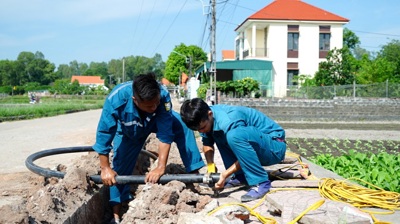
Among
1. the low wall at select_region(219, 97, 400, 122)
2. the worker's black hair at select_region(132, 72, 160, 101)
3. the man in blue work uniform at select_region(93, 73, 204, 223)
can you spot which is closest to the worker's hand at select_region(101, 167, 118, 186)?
the man in blue work uniform at select_region(93, 73, 204, 223)

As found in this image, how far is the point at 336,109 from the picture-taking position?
22.9 m

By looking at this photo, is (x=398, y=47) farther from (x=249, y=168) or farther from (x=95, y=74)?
(x=95, y=74)

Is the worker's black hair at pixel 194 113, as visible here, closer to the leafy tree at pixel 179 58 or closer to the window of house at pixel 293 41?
the window of house at pixel 293 41

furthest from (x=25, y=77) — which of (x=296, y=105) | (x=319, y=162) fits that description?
(x=319, y=162)

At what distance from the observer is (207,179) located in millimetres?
4402

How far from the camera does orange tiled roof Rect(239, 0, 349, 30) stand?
3891 centimetres

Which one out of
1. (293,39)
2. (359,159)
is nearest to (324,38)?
(293,39)

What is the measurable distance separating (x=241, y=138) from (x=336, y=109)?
19.7 metres

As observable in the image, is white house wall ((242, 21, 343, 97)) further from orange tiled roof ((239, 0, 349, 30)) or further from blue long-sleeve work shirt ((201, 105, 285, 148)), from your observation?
blue long-sleeve work shirt ((201, 105, 285, 148))

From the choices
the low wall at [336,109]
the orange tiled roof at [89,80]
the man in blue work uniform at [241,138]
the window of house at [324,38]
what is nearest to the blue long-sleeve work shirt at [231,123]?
the man in blue work uniform at [241,138]

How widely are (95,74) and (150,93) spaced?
157 m

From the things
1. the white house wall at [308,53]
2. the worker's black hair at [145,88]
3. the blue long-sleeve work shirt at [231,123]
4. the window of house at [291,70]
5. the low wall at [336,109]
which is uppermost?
the white house wall at [308,53]

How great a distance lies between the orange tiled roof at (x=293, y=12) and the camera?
38.9 m

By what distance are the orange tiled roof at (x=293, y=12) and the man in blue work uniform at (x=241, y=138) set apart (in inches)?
1371
